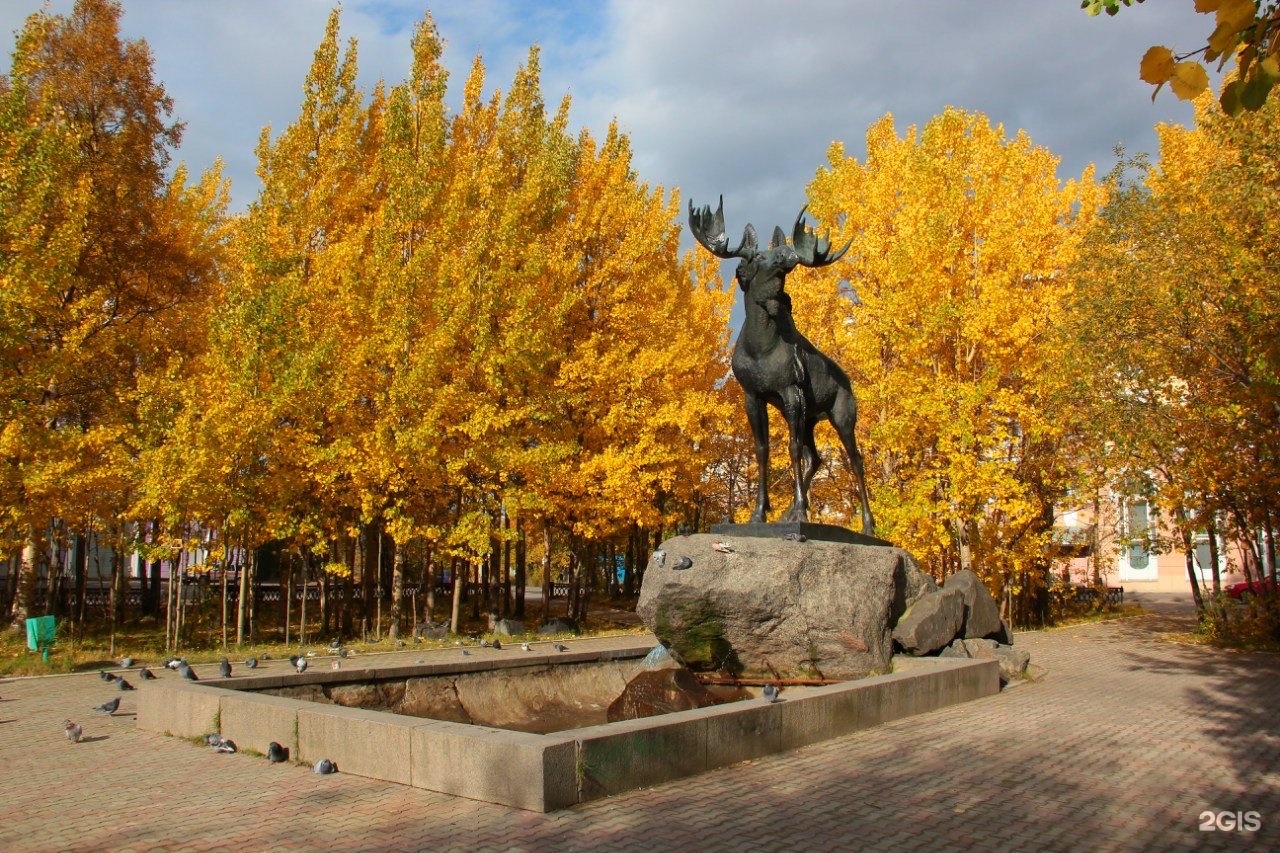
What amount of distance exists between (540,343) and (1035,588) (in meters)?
13.3

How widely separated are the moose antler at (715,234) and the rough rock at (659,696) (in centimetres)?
448

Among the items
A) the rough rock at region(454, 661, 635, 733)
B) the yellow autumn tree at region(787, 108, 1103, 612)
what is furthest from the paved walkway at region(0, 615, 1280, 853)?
the yellow autumn tree at region(787, 108, 1103, 612)

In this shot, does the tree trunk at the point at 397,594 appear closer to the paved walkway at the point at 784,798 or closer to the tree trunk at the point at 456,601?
the tree trunk at the point at 456,601

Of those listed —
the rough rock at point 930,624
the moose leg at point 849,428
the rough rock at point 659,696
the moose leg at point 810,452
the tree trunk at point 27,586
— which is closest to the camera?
the rough rock at point 659,696

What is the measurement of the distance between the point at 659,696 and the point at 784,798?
9.49 feet

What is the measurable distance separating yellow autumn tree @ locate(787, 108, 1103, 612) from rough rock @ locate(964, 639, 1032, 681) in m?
5.27

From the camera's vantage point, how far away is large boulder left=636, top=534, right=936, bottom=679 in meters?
9.37

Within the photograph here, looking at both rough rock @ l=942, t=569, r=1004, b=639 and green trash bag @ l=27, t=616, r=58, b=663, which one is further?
green trash bag @ l=27, t=616, r=58, b=663

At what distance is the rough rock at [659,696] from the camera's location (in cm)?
842

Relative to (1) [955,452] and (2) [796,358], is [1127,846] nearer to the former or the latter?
(2) [796,358]

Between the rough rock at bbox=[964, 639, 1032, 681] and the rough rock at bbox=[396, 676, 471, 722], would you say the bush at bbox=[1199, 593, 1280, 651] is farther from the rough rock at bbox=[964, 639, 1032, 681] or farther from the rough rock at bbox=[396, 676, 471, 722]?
the rough rock at bbox=[396, 676, 471, 722]

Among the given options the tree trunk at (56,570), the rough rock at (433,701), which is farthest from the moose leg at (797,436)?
the tree trunk at (56,570)

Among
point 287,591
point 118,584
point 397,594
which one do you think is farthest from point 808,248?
point 118,584

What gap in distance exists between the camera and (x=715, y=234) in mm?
10617
